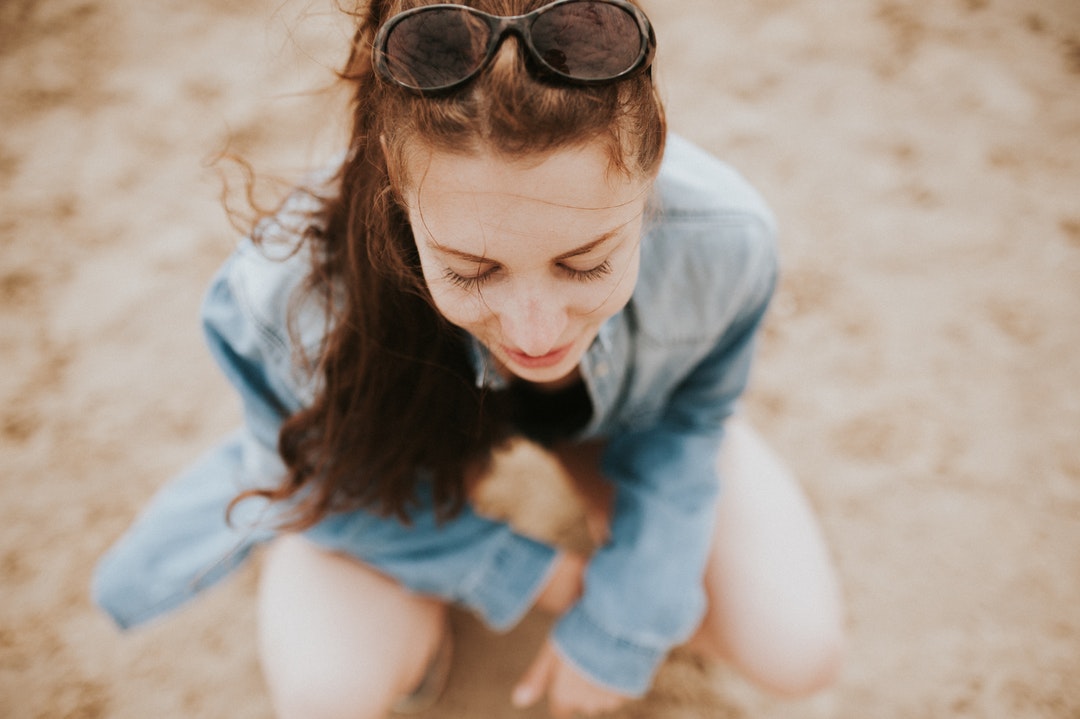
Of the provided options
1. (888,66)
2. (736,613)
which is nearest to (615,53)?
(736,613)

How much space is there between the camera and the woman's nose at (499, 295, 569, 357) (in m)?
0.70

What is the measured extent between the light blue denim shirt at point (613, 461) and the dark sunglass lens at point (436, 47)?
0.34 m

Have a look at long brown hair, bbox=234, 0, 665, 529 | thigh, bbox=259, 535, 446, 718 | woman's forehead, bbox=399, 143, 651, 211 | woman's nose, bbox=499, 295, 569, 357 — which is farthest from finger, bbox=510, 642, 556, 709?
woman's forehead, bbox=399, 143, 651, 211

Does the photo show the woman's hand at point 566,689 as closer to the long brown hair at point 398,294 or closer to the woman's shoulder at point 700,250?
the long brown hair at point 398,294

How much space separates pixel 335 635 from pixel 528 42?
0.92 metres

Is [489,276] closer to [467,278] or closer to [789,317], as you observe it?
[467,278]

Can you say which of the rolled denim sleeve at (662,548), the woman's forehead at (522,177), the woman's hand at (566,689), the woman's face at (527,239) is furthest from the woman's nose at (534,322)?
the woman's hand at (566,689)

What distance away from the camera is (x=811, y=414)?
5.34ft

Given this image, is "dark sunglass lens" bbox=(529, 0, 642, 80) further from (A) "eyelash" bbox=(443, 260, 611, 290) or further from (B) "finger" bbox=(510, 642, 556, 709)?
(B) "finger" bbox=(510, 642, 556, 709)

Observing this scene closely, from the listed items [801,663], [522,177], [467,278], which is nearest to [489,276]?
[467,278]

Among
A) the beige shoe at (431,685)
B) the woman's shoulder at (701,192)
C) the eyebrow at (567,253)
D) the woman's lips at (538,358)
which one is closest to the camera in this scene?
the eyebrow at (567,253)

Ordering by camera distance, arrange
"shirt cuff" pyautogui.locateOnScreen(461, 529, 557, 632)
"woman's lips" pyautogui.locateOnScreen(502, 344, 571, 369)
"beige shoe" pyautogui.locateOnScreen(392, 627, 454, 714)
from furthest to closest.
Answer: "beige shoe" pyautogui.locateOnScreen(392, 627, 454, 714), "shirt cuff" pyautogui.locateOnScreen(461, 529, 557, 632), "woman's lips" pyautogui.locateOnScreen(502, 344, 571, 369)

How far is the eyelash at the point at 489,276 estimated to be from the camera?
700mm

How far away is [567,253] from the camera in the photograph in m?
0.66
